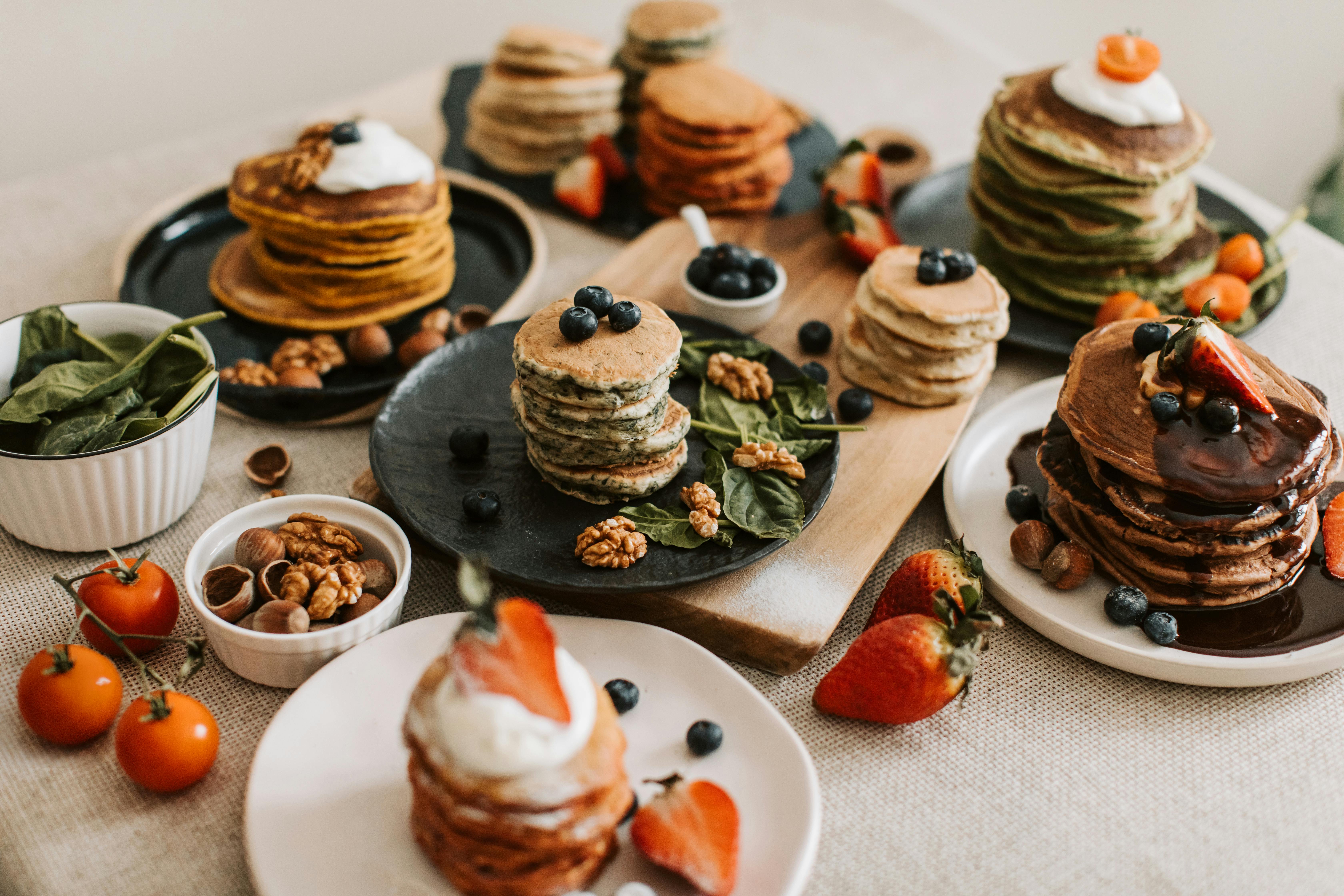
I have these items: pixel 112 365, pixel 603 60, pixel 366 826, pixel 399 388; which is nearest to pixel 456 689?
pixel 366 826

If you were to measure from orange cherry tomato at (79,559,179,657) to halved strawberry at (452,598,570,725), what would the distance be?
35.8 inches

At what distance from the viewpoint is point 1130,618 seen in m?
2.10

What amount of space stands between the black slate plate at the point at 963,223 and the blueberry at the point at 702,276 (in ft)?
2.65

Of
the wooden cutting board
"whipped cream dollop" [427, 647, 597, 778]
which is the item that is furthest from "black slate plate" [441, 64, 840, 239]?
"whipped cream dollop" [427, 647, 597, 778]

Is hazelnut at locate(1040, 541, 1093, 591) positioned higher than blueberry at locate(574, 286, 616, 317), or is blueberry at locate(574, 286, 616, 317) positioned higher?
blueberry at locate(574, 286, 616, 317)

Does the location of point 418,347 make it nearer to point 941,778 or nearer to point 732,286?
point 732,286

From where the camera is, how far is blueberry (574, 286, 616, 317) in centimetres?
215

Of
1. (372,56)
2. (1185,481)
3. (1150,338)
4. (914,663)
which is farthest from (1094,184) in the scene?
(372,56)

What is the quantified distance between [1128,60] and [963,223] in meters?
0.78

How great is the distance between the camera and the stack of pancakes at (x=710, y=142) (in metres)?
→ 3.33

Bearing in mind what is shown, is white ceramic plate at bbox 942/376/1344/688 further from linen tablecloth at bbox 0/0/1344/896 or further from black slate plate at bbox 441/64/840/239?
black slate plate at bbox 441/64/840/239

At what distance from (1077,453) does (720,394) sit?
0.86 meters

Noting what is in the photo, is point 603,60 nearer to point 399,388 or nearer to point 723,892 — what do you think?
point 399,388

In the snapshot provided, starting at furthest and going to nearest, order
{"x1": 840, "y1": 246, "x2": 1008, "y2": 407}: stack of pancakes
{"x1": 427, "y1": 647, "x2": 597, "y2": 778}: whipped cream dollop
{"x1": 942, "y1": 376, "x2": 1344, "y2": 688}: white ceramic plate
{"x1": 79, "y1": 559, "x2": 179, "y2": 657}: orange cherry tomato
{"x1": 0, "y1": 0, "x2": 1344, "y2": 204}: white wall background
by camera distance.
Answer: {"x1": 0, "y1": 0, "x2": 1344, "y2": 204}: white wall background, {"x1": 840, "y1": 246, "x2": 1008, "y2": 407}: stack of pancakes, {"x1": 942, "y1": 376, "x2": 1344, "y2": 688}: white ceramic plate, {"x1": 79, "y1": 559, "x2": 179, "y2": 657}: orange cherry tomato, {"x1": 427, "y1": 647, "x2": 597, "y2": 778}: whipped cream dollop
